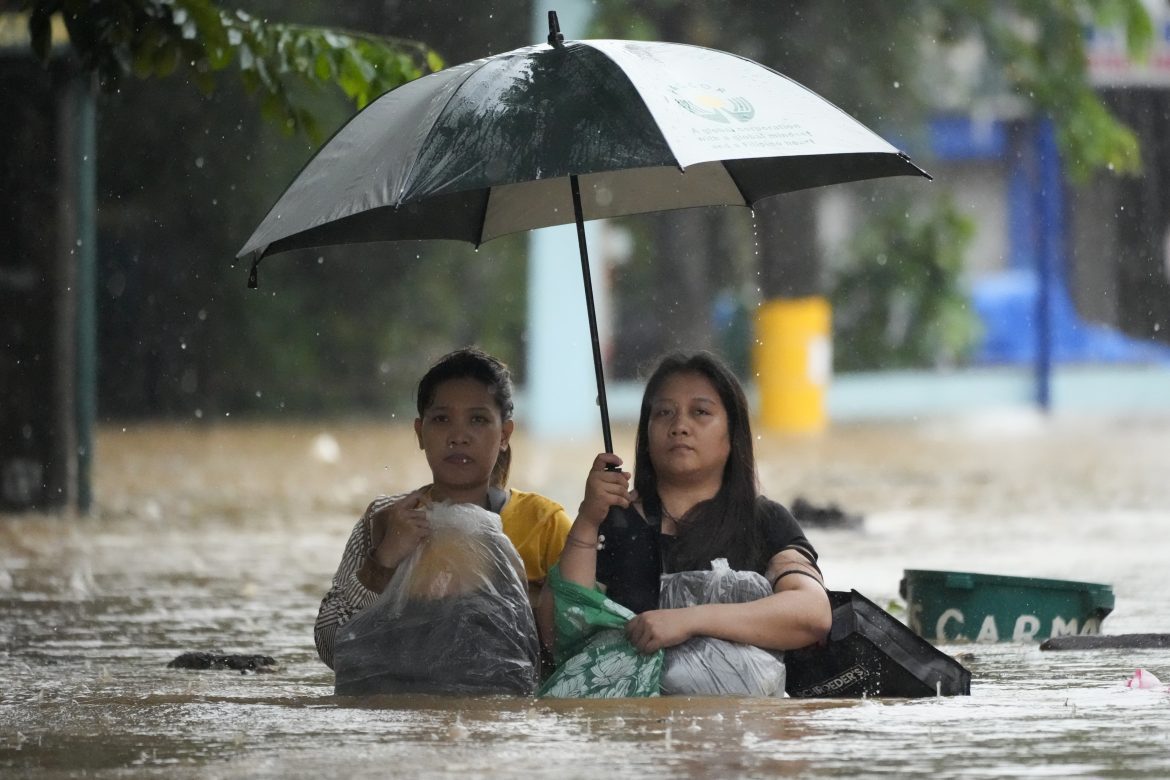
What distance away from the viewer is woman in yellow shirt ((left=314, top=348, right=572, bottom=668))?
5.19 metres

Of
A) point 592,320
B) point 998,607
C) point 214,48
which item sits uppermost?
point 214,48

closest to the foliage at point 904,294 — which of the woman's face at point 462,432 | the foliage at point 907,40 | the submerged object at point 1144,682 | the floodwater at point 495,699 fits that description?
the foliage at point 907,40

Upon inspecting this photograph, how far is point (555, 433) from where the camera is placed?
19656 mm

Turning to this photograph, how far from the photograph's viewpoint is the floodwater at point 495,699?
434cm

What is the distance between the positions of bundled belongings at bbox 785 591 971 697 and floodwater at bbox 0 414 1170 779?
0.09 meters

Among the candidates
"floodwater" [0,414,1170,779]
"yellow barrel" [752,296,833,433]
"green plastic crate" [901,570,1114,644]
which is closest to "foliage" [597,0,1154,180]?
"yellow barrel" [752,296,833,433]

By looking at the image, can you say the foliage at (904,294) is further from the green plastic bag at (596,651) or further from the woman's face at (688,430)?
the green plastic bag at (596,651)

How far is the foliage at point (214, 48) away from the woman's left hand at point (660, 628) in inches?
124

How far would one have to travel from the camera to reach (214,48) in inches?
280

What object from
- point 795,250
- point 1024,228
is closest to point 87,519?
point 795,250

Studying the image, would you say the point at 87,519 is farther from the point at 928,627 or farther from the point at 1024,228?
the point at 1024,228

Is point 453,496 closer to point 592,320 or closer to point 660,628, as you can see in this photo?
point 592,320

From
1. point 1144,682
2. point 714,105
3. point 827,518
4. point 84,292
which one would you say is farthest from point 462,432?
point 84,292

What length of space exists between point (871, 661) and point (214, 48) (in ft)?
11.4
